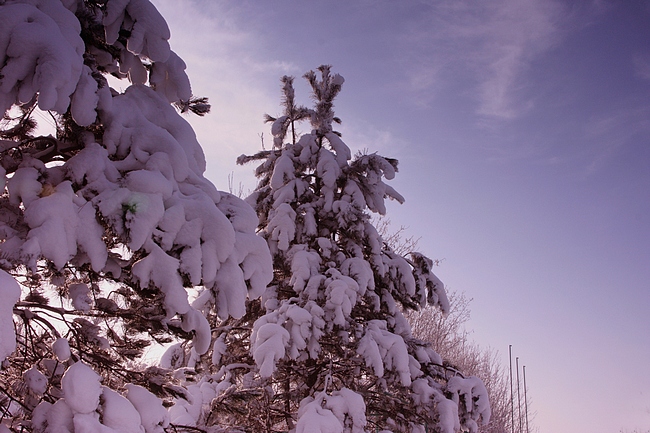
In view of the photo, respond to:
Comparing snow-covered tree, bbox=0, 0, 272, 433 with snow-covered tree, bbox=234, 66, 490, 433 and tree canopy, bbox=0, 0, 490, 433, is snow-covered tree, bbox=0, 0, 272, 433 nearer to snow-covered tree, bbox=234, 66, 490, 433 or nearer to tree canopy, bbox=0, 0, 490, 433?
tree canopy, bbox=0, 0, 490, 433

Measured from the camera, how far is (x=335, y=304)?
23.5 ft

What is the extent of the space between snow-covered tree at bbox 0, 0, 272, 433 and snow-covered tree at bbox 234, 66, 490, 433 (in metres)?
2.99

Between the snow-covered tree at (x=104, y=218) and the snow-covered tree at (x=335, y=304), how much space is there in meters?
2.99

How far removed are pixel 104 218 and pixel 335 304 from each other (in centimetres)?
483

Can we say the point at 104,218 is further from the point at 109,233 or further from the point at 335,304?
the point at 335,304

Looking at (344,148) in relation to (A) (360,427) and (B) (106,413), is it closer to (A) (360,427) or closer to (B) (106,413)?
(A) (360,427)

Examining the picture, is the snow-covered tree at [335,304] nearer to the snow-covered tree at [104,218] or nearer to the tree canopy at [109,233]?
the tree canopy at [109,233]

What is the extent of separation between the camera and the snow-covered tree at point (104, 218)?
103 inches

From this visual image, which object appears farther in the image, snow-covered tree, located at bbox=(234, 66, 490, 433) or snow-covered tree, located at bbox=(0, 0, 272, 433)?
snow-covered tree, located at bbox=(234, 66, 490, 433)

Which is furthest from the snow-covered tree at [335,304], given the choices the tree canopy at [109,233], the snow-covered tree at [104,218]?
the snow-covered tree at [104,218]

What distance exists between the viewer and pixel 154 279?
276cm

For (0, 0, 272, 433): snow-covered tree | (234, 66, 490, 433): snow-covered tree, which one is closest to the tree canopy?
(0, 0, 272, 433): snow-covered tree

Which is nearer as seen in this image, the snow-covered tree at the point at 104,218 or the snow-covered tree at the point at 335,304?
the snow-covered tree at the point at 104,218

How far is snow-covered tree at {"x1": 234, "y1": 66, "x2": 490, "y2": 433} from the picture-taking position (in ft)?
Answer: 22.6
